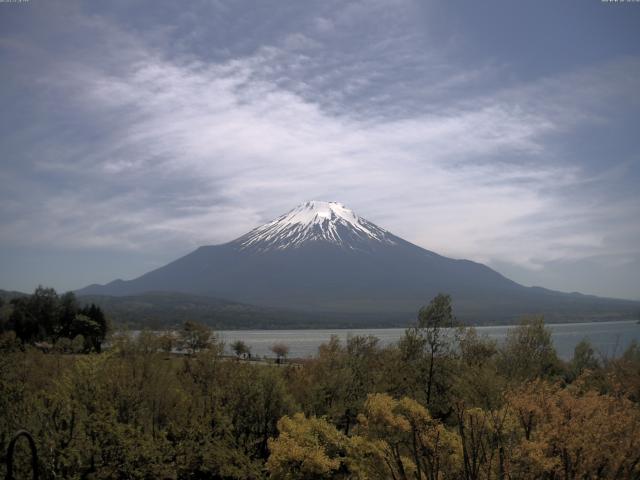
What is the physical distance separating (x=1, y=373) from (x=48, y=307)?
72.5 metres

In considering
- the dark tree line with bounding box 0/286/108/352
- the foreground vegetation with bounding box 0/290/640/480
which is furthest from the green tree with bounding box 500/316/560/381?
the dark tree line with bounding box 0/286/108/352

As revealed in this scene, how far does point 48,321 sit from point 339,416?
73.5m

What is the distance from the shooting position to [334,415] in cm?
3019

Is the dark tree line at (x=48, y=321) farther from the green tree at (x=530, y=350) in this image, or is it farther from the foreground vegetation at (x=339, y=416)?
the green tree at (x=530, y=350)

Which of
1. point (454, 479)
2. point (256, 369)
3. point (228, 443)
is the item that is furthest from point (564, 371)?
point (454, 479)

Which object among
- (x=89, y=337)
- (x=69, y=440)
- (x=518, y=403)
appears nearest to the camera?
(x=518, y=403)

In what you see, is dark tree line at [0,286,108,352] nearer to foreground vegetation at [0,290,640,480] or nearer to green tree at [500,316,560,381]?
foreground vegetation at [0,290,640,480]

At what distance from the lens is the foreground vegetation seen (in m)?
13.6

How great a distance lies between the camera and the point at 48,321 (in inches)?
3438

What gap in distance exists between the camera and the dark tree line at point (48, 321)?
8425cm

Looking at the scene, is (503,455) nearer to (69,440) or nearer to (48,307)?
(69,440)

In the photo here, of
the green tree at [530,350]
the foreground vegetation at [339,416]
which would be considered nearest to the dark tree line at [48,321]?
the foreground vegetation at [339,416]

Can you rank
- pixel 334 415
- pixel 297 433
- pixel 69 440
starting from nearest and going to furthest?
pixel 69 440, pixel 297 433, pixel 334 415

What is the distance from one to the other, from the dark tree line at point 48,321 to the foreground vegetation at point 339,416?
45.1 metres
